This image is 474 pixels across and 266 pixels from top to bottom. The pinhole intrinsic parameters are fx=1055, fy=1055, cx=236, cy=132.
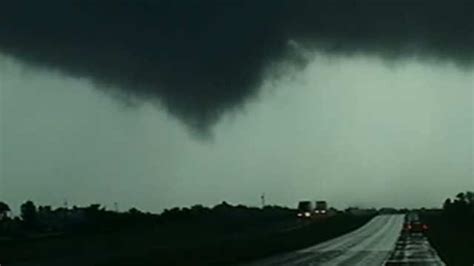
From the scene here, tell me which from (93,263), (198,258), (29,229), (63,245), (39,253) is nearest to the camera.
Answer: (93,263)

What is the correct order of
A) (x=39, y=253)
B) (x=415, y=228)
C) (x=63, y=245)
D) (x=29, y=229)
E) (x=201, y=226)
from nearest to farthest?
(x=39, y=253) < (x=63, y=245) < (x=415, y=228) < (x=201, y=226) < (x=29, y=229)

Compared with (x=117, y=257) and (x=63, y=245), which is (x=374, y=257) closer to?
(x=117, y=257)

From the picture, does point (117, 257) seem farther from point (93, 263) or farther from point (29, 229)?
point (29, 229)

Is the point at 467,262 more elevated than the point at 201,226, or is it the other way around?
the point at 201,226

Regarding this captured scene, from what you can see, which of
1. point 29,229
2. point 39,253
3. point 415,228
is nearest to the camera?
point 39,253

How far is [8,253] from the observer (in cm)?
8338

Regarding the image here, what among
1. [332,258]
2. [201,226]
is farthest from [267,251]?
[201,226]

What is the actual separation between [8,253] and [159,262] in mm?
22459

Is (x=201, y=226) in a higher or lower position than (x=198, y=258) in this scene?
higher

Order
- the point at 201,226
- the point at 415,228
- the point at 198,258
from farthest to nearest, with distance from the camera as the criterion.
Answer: the point at 201,226 < the point at 415,228 < the point at 198,258

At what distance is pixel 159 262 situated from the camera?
65312 mm

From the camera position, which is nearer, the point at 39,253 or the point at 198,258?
the point at 198,258

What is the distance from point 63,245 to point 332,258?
30326mm

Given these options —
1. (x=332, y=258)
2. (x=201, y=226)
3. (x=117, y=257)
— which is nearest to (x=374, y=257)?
(x=332, y=258)
